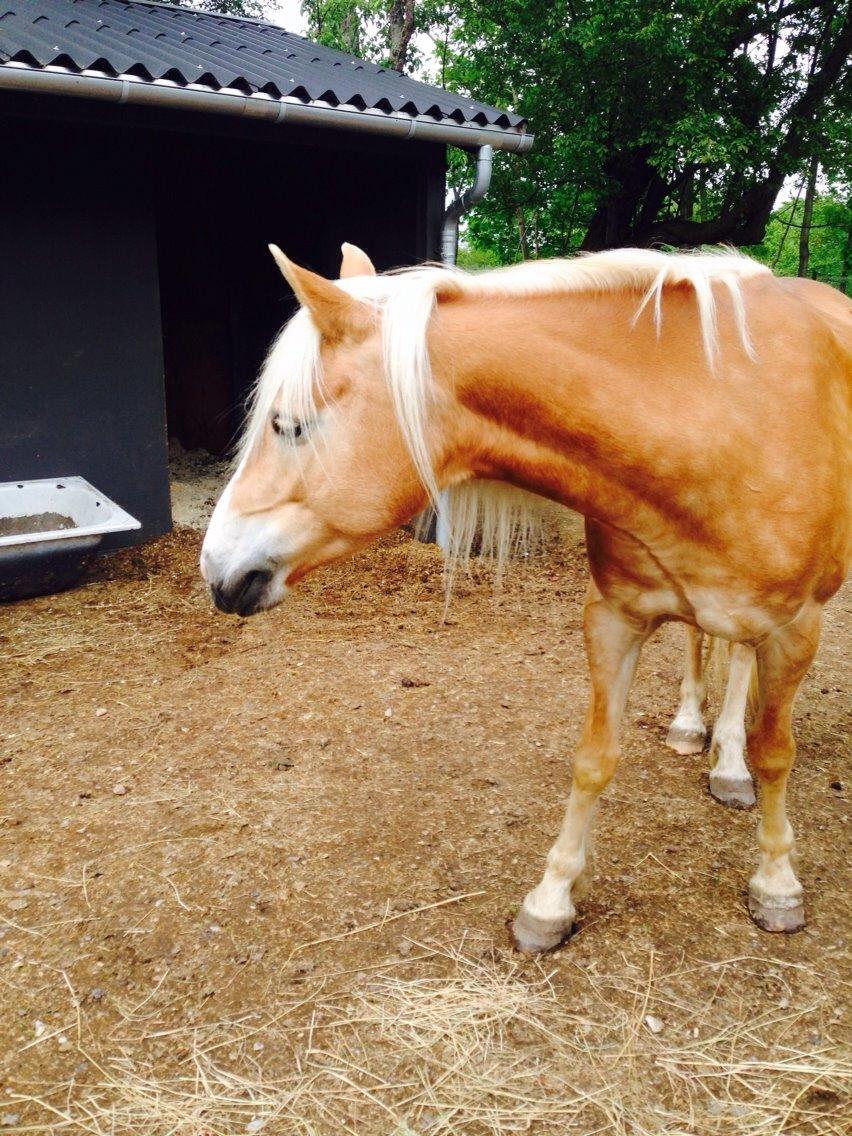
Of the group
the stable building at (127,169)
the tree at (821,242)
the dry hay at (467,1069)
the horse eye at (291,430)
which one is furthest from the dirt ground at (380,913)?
the tree at (821,242)

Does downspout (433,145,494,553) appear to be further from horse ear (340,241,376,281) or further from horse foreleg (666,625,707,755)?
horse ear (340,241,376,281)

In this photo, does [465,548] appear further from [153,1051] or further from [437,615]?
[437,615]

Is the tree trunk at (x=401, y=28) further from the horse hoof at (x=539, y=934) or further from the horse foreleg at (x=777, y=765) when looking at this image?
the horse hoof at (x=539, y=934)

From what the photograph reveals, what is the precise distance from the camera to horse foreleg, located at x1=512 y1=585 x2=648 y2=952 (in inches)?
78.5

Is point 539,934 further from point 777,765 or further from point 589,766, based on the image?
point 777,765

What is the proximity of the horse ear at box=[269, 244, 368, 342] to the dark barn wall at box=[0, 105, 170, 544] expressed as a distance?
12.9ft

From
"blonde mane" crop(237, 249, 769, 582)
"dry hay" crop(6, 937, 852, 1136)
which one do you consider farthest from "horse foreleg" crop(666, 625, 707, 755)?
"blonde mane" crop(237, 249, 769, 582)

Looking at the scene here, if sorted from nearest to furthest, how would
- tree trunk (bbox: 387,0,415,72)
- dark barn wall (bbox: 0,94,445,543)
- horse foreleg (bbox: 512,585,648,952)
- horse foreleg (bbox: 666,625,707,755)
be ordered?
horse foreleg (bbox: 512,585,648,952)
horse foreleg (bbox: 666,625,707,755)
dark barn wall (bbox: 0,94,445,543)
tree trunk (bbox: 387,0,415,72)

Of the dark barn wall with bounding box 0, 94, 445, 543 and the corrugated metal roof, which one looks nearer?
the corrugated metal roof

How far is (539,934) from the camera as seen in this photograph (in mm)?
2023

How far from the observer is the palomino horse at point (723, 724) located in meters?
2.68

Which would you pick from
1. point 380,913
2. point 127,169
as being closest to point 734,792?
point 380,913

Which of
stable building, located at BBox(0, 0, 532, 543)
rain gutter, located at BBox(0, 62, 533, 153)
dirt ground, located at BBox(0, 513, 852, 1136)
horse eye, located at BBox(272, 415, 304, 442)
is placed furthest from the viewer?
stable building, located at BBox(0, 0, 532, 543)

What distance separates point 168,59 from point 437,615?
3.56 meters
